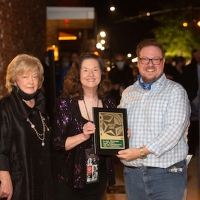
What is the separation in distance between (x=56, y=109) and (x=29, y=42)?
675 centimetres

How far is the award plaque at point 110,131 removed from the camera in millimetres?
3869

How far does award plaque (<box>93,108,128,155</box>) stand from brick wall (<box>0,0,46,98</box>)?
4222 mm

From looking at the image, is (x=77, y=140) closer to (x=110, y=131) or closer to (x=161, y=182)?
(x=110, y=131)

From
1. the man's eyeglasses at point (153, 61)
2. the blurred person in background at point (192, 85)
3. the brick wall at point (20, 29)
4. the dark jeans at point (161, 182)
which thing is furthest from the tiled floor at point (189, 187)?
the man's eyeglasses at point (153, 61)

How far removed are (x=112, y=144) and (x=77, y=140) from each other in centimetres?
36

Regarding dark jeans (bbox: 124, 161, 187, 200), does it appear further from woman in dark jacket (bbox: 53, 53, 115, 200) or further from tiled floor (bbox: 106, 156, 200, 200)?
tiled floor (bbox: 106, 156, 200, 200)

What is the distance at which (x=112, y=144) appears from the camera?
3.88 m

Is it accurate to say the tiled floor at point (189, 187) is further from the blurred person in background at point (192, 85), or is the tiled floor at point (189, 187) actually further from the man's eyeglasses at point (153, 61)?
the man's eyeglasses at point (153, 61)

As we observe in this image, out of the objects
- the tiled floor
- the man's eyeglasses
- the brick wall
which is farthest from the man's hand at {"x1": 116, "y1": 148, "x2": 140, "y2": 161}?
the brick wall

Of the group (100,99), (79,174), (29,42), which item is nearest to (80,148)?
(79,174)

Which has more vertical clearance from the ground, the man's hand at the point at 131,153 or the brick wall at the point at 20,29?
the brick wall at the point at 20,29

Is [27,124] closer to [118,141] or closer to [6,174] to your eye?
[6,174]

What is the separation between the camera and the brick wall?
26.4ft

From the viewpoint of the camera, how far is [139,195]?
3.93 meters
